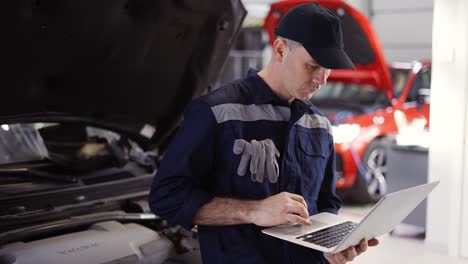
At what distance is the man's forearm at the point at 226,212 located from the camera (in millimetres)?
1501

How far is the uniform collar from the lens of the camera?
1618 mm

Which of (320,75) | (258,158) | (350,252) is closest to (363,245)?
(350,252)

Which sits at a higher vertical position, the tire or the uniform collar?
the uniform collar

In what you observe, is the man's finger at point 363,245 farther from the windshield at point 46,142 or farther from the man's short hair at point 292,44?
the windshield at point 46,142

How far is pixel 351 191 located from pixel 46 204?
12.4ft

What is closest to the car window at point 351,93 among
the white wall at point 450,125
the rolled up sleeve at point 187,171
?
the white wall at point 450,125

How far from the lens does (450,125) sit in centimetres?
438

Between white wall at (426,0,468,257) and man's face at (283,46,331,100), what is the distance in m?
3.13

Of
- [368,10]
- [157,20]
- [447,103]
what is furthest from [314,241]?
[368,10]

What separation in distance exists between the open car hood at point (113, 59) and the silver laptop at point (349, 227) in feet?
3.57

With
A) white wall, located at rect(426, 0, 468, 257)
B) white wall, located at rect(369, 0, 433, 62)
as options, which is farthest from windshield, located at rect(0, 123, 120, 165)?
white wall, located at rect(369, 0, 433, 62)

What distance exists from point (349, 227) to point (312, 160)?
0.23 m

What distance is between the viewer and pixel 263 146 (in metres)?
1.58

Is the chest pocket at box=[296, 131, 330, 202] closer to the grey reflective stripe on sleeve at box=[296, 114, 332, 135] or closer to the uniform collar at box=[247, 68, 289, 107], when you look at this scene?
the grey reflective stripe on sleeve at box=[296, 114, 332, 135]
